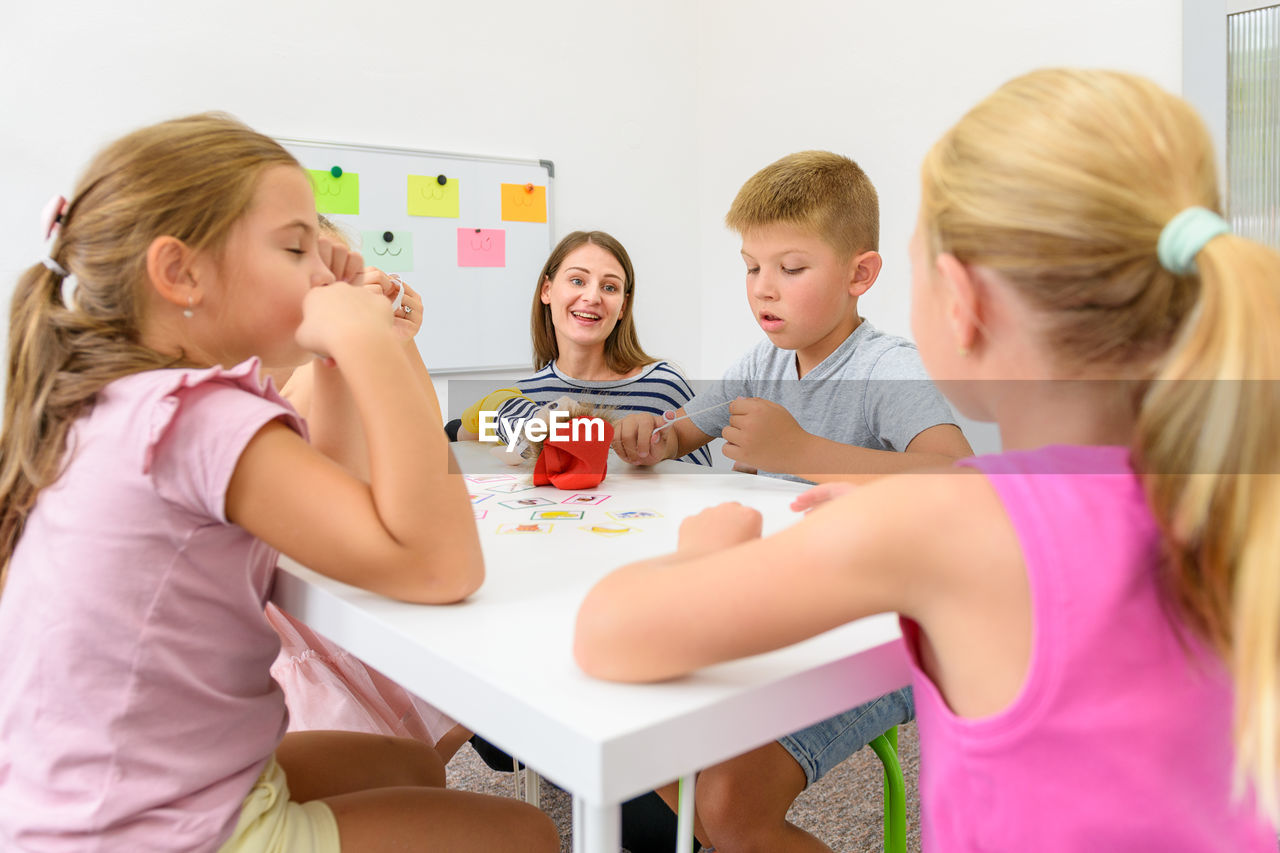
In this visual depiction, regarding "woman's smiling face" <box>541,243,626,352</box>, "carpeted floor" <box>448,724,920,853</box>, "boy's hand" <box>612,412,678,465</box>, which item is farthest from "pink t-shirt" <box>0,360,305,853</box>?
"woman's smiling face" <box>541,243,626,352</box>

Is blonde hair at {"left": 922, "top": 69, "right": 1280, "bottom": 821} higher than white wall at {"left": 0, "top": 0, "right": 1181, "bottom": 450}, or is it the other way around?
white wall at {"left": 0, "top": 0, "right": 1181, "bottom": 450}

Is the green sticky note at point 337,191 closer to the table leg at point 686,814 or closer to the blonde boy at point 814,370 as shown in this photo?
the blonde boy at point 814,370

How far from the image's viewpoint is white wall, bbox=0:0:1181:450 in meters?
2.32

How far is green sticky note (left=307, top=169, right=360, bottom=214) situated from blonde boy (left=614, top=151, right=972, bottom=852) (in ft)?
5.18

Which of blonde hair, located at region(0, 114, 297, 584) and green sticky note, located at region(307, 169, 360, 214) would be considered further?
green sticky note, located at region(307, 169, 360, 214)

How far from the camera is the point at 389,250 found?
285 cm

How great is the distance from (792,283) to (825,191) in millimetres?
153

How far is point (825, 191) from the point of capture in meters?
1.45

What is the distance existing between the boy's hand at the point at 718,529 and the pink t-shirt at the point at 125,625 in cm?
31

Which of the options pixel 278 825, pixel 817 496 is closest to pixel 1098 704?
pixel 817 496

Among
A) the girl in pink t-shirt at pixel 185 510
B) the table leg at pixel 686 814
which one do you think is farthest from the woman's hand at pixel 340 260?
the table leg at pixel 686 814

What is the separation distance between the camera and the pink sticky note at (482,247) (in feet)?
9.85

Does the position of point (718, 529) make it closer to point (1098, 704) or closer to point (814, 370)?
point (1098, 704)

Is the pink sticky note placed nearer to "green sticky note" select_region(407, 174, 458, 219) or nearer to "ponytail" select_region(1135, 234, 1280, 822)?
"green sticky note" select_region(407, 174, 458, 219)
